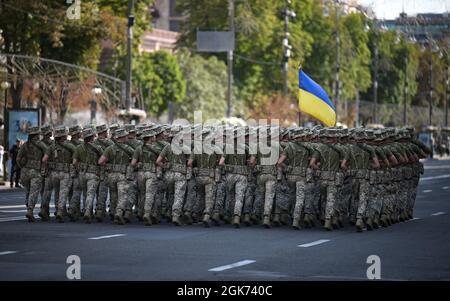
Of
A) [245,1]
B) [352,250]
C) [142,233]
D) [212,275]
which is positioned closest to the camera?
[212,275]

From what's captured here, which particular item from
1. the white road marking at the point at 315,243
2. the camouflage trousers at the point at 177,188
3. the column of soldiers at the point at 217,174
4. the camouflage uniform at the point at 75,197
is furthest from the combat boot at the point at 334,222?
the camouflage uniform at the point at 75,197

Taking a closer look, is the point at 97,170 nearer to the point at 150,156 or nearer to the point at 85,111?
the point at 150,156

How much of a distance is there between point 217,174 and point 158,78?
64130mm

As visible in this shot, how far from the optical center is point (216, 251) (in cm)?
1997

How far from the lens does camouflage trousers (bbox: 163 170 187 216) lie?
82.9 feet

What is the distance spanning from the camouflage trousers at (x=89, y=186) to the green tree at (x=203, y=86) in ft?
192

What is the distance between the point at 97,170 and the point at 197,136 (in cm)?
200

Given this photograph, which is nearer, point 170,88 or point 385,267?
point 385,267

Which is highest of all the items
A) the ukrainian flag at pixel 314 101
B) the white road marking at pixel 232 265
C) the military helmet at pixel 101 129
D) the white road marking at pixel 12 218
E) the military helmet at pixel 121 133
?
the ukrainian flag at pixel 314 101

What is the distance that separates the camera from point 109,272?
16688 millimetres

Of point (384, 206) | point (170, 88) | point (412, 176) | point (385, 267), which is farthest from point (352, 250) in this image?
point (170, 88)

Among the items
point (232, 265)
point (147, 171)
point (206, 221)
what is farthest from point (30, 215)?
point (232, 265)

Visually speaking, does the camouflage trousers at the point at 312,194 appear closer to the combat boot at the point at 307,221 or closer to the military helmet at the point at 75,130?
the combat boot at the point at 307,221

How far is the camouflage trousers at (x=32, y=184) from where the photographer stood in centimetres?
2564
